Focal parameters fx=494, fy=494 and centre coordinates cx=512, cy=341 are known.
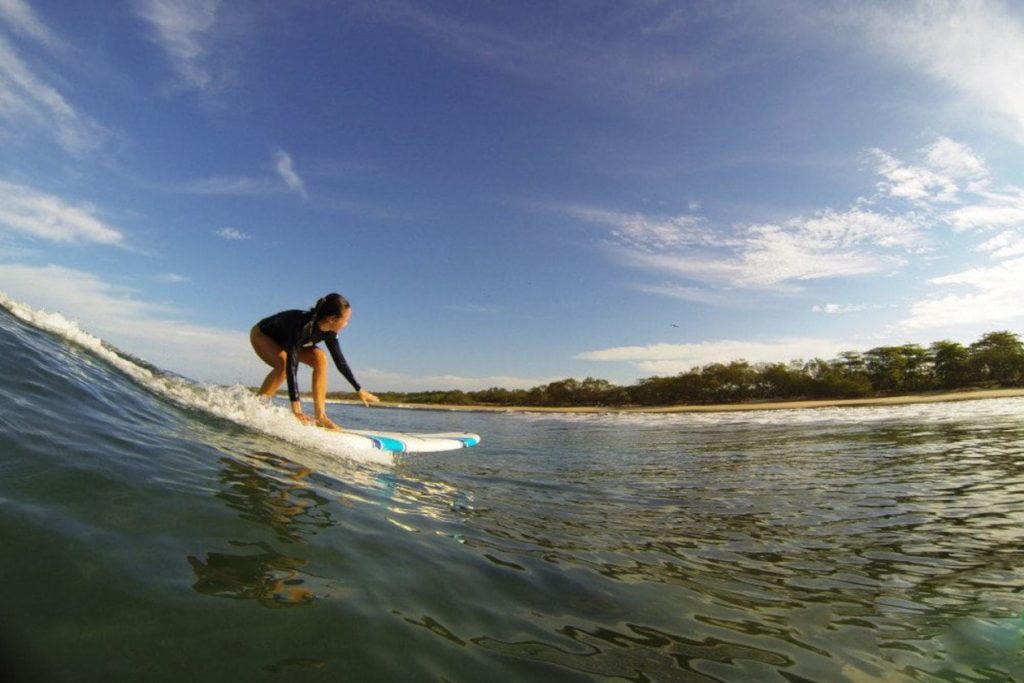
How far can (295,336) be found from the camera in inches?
305

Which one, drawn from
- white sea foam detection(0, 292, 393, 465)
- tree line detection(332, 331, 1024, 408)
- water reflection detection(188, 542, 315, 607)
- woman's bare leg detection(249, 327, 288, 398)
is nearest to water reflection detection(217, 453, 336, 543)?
water reflection detection(188, 542, 315, 607)

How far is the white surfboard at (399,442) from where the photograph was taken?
7953 millimetres

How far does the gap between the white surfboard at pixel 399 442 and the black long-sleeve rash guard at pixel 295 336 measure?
3.34ft

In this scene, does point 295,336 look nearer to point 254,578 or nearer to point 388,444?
point 388,444

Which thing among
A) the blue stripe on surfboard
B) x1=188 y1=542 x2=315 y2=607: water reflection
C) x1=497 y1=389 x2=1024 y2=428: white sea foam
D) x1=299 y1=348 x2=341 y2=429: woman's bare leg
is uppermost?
x1=299 y1=348 x2=341 y2=429: woman's bare leg

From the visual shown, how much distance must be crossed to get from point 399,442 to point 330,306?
9.46ft

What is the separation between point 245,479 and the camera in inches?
155

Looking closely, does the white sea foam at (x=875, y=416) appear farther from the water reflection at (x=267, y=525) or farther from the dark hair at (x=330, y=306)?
the water reflection at (x=267, y=525)

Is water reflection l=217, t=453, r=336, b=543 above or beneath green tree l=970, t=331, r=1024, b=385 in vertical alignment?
beneath

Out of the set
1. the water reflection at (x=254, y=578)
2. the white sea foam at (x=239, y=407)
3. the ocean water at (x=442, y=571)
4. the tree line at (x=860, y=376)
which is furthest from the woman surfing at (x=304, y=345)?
the tree line at (x=860, y=376)

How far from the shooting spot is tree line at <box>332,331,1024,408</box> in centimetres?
4422

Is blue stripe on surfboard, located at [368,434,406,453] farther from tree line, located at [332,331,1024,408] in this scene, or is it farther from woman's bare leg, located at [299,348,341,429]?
tree line, located at [332,331,1024,408]

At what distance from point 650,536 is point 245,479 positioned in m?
3.39

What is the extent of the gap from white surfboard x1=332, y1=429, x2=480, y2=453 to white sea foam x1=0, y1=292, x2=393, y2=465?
0.13 metres
